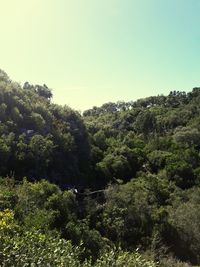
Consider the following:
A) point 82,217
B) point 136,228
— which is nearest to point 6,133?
point 82,217

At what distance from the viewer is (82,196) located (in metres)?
40.0

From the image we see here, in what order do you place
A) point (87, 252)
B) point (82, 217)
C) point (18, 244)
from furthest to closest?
1. point (82, 217)
2. point (87, 252)
3. point (18, 244)

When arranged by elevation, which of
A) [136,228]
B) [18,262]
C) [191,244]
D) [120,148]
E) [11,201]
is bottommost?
[191,244]

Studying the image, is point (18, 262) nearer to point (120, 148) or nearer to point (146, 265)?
point (146, 265)

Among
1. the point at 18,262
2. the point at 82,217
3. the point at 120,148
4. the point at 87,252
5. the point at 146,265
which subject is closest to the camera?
the point at 18,262

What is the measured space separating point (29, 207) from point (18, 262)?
13.7m

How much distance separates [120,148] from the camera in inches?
2207

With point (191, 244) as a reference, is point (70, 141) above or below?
above

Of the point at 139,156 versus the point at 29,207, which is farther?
the point at 139,156

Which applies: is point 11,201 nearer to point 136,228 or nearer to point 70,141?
point 136,228

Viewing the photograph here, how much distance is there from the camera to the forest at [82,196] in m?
18.5

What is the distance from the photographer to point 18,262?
14.1 m

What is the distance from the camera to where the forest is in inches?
728

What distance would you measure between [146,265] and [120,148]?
3740 cm
